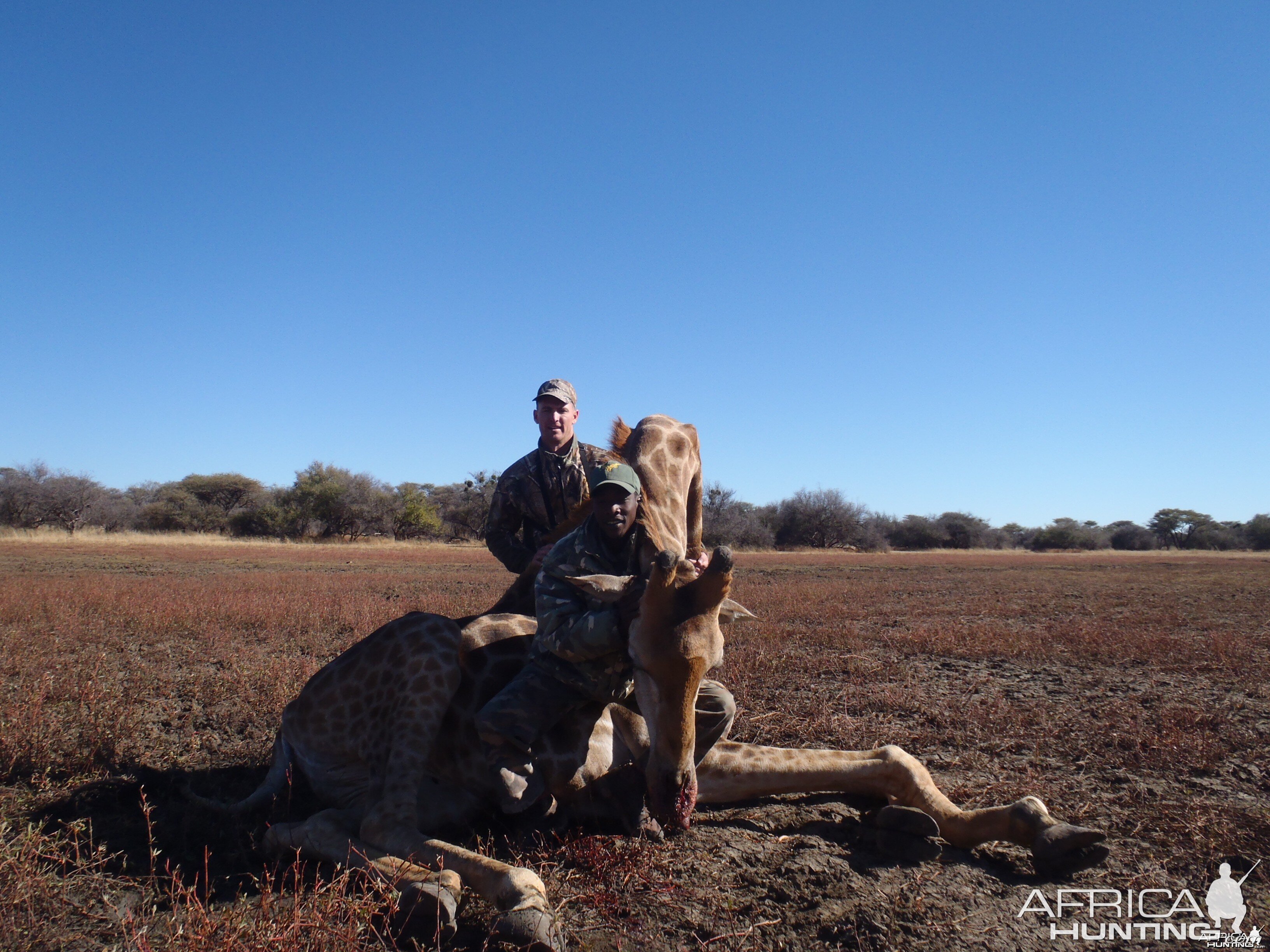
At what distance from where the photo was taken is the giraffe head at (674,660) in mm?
3324

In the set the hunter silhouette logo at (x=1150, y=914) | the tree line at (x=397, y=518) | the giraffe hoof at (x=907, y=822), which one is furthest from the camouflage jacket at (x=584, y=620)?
the tree line at (x=397, y=518)

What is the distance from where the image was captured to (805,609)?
13148 mm

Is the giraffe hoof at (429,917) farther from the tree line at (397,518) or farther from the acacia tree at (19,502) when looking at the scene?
the acacia tree at (19,502)

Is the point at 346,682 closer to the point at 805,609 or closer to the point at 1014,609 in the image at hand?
the point at 805,609

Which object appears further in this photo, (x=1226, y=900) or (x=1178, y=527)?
(x=1178, y=527)

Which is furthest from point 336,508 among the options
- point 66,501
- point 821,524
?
point 821,524

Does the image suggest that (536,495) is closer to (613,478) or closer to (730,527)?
(613,478)

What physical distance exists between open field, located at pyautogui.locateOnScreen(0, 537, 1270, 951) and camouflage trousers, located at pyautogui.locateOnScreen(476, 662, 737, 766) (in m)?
0.46

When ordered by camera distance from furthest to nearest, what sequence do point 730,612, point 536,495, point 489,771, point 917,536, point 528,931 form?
point 917,536 < point 536,495 < point 489,771 < point 730,612 < point 528,931

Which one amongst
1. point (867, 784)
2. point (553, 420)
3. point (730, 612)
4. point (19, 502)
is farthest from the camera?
point (19, 502)

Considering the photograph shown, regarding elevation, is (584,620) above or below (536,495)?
below

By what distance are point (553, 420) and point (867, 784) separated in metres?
3.33

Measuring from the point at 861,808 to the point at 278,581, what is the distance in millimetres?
15085

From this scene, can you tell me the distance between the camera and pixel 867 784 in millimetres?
4359
